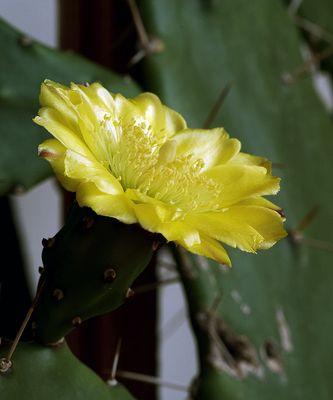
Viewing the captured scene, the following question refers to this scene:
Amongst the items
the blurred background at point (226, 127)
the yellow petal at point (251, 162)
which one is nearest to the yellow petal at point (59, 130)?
the yellow petal at point (251, 162)

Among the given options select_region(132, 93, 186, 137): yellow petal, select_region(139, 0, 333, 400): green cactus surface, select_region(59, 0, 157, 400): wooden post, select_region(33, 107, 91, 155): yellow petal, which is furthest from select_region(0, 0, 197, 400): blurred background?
select_region(33, 107, 91, 155): yellow petal

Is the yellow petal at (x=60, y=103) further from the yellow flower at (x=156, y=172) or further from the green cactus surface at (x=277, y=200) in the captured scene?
the green cactus surface at (x=277, y=200)

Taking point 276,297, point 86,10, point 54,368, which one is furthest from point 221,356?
point 86,10

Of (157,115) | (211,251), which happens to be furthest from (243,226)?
(157,115)

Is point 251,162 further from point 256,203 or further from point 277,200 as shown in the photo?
point 277,200

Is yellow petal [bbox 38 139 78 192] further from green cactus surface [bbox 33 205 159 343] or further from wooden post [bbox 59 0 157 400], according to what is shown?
wooden post [bbox 59 0 157 400]

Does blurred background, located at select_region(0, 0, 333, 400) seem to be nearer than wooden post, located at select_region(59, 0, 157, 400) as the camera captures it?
Yes
